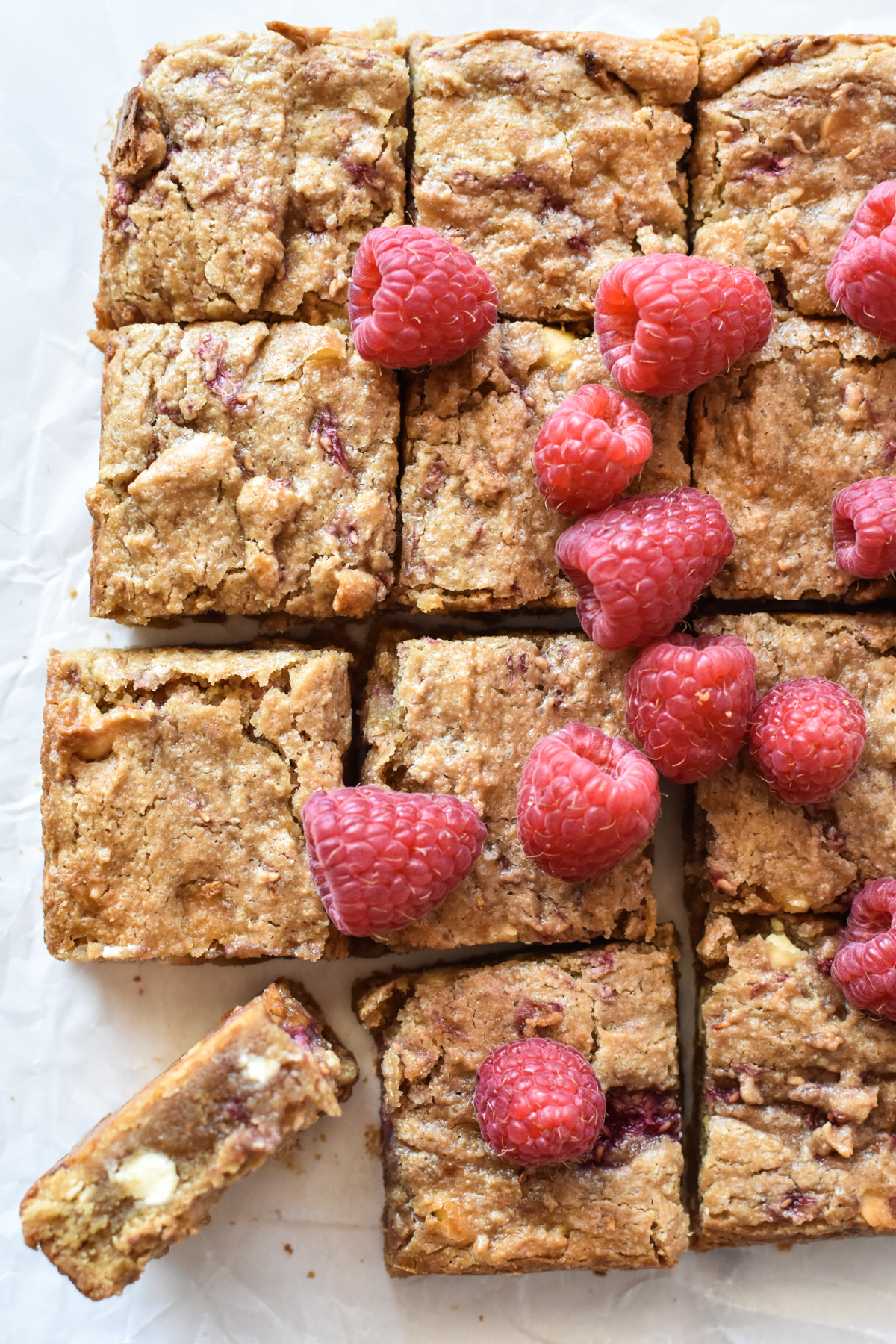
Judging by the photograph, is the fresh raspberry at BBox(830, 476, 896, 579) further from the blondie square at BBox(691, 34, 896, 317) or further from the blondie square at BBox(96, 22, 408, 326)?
the blondie square at BBox(96, 22, 408, 326)

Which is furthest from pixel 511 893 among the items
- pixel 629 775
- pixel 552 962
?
pixel 629 775

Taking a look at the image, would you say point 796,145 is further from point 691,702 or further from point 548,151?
point 691,702

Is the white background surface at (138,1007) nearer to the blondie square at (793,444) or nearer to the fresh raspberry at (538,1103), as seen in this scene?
the fresh raspberry at (538,1103)

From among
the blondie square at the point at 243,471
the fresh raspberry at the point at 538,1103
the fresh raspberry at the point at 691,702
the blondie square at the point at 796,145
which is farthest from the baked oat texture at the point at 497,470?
the fresh raspberry at the point at 538,1103

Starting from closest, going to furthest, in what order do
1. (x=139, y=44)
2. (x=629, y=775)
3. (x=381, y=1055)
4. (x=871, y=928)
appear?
(x=629, y=775) < (x=871, y=928) < (x=381, y=1055) < (x=139, y=44)

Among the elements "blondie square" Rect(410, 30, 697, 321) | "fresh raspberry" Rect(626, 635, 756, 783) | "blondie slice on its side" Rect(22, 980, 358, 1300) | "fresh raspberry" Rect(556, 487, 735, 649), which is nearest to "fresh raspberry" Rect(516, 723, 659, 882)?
"fresh raspberry" Rect(626, 635, 756, 783)

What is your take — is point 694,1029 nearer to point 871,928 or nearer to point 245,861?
point 871,928

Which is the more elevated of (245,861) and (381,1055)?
(245,861)
